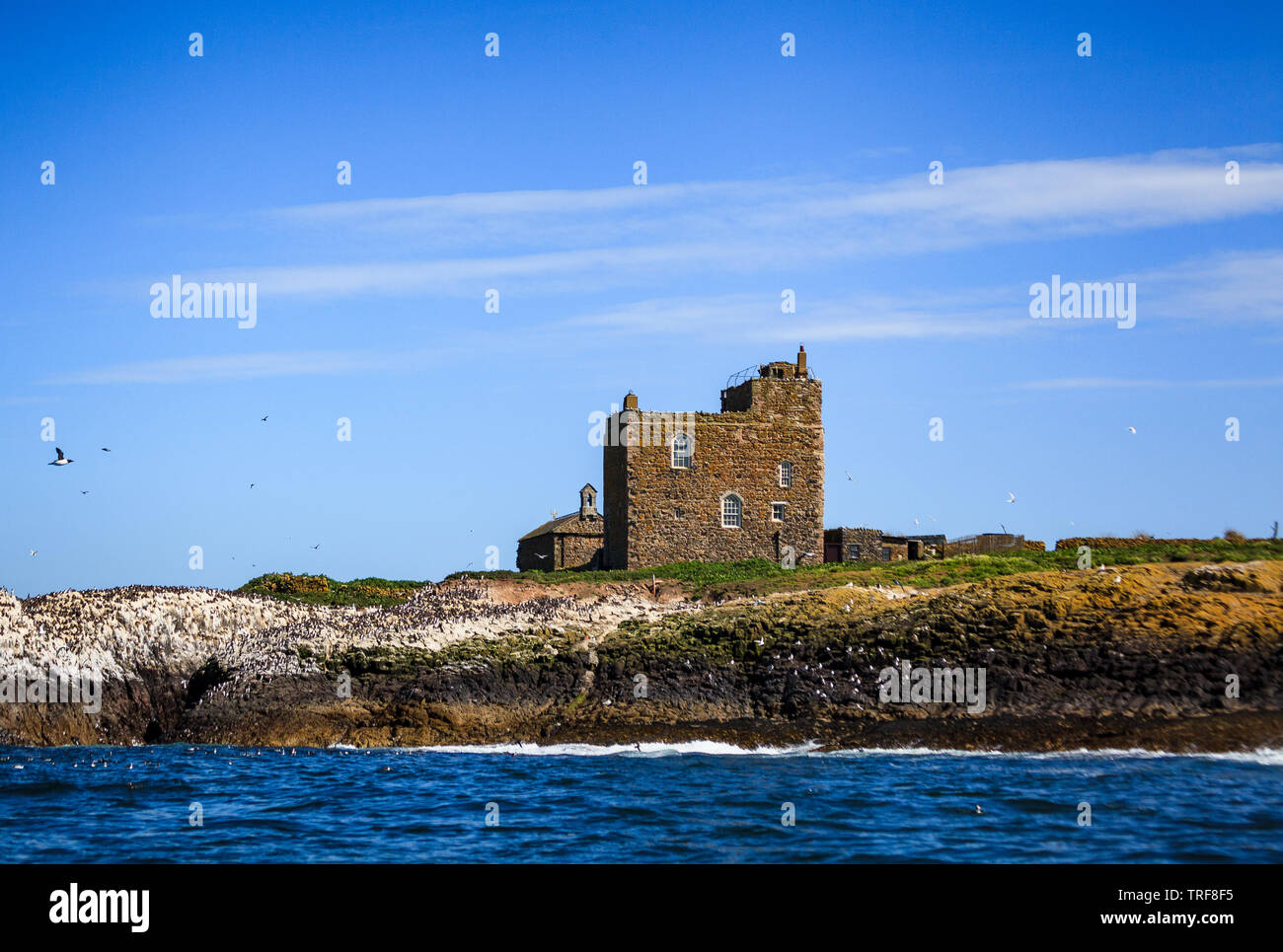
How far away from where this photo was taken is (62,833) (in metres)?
17.7

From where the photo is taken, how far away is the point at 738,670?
26.2m

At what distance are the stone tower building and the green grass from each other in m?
2.01

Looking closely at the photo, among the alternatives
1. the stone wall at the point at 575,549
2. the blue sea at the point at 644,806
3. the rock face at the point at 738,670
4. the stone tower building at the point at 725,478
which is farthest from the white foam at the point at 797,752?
the stone wall at the point at 575,549

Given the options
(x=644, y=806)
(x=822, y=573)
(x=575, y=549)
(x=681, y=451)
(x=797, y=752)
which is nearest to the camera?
(x=644, y=806)

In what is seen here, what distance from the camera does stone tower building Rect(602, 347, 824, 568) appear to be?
48.2 m

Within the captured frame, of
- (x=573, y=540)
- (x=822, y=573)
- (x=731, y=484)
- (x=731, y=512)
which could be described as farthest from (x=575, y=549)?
(x=822, y=573)

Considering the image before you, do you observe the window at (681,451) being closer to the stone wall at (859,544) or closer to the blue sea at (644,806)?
the stone wall at (859,544)

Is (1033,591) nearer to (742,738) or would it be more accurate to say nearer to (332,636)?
(742,738)

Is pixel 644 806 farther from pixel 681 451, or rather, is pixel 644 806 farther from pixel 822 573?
pixel 681 451

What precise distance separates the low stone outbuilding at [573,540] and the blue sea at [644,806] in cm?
3452

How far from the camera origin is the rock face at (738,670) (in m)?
23.8

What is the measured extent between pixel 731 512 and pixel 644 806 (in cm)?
3038
